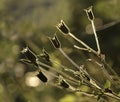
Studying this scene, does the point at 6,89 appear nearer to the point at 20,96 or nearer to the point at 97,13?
the point at 20,96

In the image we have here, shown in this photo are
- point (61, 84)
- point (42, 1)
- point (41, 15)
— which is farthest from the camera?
point (42, 1)

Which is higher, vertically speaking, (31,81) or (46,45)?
(46,45)

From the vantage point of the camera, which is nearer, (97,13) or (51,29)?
(97,13)

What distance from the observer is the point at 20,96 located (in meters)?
3.76

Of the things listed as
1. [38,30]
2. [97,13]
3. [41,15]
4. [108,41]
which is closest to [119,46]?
[108,41]

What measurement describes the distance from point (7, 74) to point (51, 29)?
3.60 feet

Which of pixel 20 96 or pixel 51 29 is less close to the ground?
pixel 51 29

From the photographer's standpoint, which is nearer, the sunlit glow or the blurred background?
the blurred background

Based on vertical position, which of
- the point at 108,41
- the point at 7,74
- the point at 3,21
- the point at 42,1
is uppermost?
the point at 42,1

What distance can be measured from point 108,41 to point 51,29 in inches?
42.3

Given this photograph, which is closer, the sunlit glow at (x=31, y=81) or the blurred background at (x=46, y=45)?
the blurred background at (x=46, y=45)

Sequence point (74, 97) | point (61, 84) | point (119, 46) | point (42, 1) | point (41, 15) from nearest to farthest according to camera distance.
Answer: point (61, 84) → point (74, 97) → point (119, 46) → point (41, 15) → point (42, 1)

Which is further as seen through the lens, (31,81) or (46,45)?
(46,45)

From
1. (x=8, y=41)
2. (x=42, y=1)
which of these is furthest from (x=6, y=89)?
(x=42, y=1)
